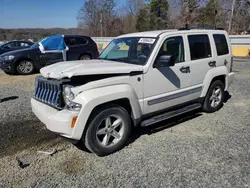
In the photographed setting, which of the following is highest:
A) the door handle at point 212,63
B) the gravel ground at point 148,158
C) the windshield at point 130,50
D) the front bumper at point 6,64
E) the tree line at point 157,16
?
the tree line at point 157,16

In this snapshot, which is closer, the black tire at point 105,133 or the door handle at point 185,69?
the black tire at point 105,133

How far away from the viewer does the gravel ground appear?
2912mm

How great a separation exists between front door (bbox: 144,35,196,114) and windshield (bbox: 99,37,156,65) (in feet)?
0.73

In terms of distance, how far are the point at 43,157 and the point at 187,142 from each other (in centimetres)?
236

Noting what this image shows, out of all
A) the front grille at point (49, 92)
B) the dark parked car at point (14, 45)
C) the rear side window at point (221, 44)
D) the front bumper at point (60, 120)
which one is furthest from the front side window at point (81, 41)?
the front bumper at point (60, 120)

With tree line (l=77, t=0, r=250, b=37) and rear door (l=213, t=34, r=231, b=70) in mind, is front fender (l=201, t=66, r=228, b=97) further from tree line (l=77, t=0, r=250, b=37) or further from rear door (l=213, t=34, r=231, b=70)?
tree line (l=77, t=0, r=250, b=37)

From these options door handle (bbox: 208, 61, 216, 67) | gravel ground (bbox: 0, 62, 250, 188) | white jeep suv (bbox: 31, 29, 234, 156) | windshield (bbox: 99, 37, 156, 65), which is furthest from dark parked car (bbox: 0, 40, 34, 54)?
door handle (bbox: 208, 61, 216, 67)

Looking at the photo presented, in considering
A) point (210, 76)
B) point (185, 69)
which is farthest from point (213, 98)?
point (185, 69)

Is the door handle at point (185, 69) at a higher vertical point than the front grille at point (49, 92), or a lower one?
higher

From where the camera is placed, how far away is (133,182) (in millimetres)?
2873

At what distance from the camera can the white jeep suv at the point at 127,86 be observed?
3.21 metres

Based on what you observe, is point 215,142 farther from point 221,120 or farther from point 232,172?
point 221,120

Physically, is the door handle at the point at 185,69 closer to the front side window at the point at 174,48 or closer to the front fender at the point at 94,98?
the front side window at the point at 174,48

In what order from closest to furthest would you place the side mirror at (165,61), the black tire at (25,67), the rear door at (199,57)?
Result: the side mirror at (165,61)
the rear door at (199,57)
the black tire at (25,67)
